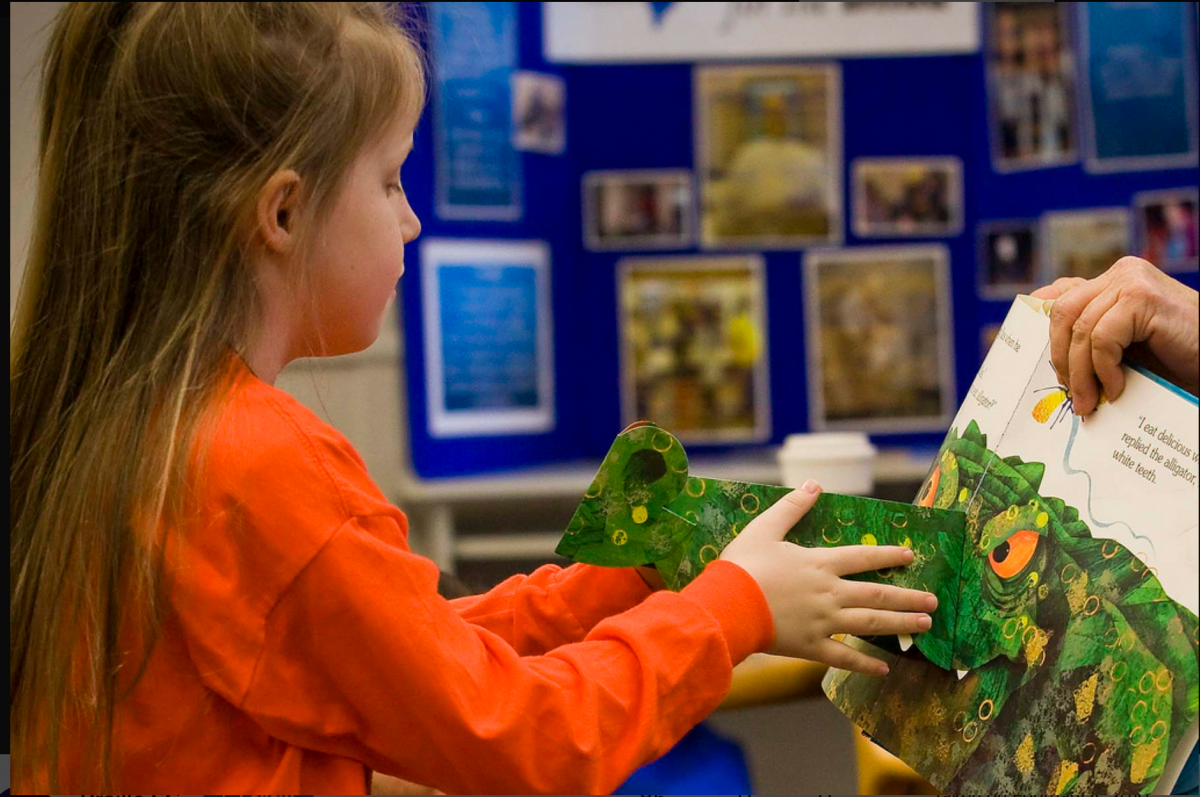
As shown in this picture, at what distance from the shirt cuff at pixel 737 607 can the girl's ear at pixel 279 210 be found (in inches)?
13.3

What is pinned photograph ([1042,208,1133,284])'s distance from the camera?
246cm

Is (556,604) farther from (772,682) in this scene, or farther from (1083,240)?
(1083,240)

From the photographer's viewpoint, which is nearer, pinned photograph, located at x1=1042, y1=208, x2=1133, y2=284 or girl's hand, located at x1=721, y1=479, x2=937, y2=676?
girl's hand, located at x1=721, y1=479, x2=937, y2=676

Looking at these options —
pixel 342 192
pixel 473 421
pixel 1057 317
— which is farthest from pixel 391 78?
pixel 473 421

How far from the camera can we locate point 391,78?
32.5 inches

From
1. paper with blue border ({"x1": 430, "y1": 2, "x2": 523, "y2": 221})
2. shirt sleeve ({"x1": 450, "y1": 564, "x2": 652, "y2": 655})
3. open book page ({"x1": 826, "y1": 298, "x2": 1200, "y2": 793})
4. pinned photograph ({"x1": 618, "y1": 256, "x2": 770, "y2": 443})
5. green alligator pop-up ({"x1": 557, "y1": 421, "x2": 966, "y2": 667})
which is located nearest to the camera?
open book page ({"x1": 826, "y1": 298, "x2": 1200, "y2": 793})

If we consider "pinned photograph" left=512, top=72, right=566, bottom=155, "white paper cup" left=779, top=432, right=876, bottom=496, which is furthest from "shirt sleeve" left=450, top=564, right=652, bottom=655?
"pinned photograph" left=512, top=72, right=566, bottom=155

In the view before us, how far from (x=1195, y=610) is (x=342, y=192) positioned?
561 mm

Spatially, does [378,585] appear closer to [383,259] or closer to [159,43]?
[383,259]

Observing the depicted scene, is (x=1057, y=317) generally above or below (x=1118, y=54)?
below

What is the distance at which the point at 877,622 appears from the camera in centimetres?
77

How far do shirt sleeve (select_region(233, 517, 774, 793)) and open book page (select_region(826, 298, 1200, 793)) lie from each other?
0.15 metres

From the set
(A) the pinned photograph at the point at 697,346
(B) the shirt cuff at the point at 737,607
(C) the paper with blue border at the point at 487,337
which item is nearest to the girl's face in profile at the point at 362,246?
(B) the shirt cuff at the point at 737,607

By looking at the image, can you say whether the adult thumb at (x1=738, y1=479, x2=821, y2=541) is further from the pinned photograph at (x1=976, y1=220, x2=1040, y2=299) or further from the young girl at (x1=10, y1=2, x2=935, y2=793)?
the pinned photograph at (x1=976, y1=220, x2=1040, y2=299)
